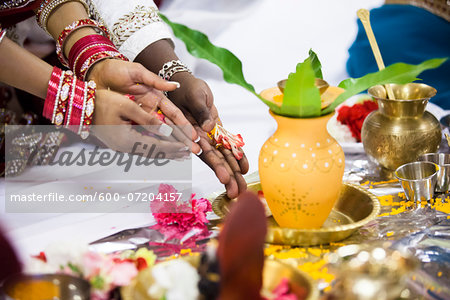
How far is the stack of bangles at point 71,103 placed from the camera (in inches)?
35.7

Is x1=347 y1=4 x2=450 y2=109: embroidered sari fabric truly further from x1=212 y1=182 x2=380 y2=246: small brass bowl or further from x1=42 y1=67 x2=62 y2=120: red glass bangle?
x1=42 y1=67 x2=62 y2=120: red glass bangle

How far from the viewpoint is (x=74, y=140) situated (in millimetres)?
1276

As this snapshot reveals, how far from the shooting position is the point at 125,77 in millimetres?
955

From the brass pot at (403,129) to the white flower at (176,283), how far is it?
56 centimetres

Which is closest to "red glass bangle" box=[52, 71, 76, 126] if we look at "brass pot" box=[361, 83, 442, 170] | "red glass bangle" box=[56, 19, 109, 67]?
"red glass bangle" box=[56, 19, 109, 67]

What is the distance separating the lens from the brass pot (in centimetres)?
94

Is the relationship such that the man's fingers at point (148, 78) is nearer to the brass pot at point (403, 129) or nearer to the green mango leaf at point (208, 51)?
the green mango leaf at point (208, 51)

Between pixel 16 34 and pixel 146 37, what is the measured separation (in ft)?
1.04

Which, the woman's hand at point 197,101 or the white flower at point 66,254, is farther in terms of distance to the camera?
the woman's hand at point 197,101

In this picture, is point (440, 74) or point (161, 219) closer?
point (161, 219)

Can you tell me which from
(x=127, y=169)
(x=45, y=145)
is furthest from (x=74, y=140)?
(x=127, y=169)

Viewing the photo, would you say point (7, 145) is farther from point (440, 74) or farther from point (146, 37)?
point (440, 74)

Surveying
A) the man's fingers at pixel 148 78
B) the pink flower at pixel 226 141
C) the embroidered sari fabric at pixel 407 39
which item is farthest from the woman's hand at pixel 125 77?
the embroidered sari fabric at pixel 407 39

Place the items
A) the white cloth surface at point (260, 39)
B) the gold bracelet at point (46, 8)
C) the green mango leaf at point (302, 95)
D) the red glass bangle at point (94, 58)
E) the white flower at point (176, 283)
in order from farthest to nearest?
the white cloth surface at point (260, 39) → the gold bracelet at point (46, 8) → the red glass bangle at point (94, 58) → the green mango leaf at point (302, 95) → the white flower at point (176, 283)
